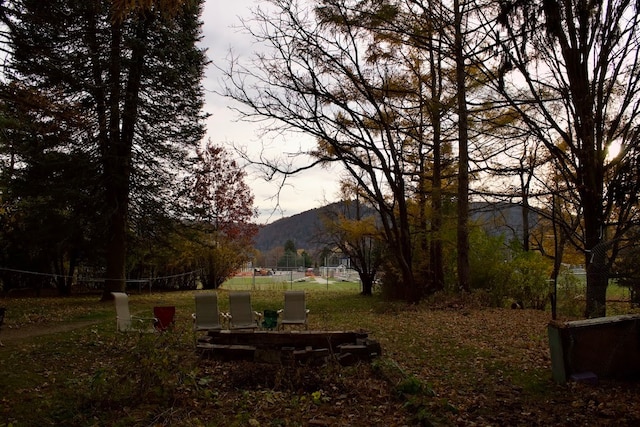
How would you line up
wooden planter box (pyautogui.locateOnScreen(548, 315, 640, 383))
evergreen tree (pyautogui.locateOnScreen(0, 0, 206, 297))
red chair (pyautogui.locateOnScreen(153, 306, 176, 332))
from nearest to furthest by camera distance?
wooden planter box (pyautogui.locateOnScreen(548, 315, 640, 383)) < red chair (pyautogui.locateOnScreen(153, 306, 176, 332)) < evergreen tree (pyautogui.locateOnScreen(0, 0, 206, 297))

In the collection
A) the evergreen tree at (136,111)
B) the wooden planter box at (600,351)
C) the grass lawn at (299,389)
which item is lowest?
the grass lawn at (299,389)

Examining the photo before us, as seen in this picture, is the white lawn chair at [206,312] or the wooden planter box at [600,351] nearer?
the wooden planter box at [600,351]

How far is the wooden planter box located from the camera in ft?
17.4

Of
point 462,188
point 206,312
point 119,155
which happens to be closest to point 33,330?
point 206,312

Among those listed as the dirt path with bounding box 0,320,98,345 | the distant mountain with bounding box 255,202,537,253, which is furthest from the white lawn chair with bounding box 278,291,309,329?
the distant mountain with bounding box 255,202,537,253

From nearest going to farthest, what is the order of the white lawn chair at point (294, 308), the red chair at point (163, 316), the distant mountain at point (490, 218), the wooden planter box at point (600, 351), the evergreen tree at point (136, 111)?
1. the wooden planter box at point (600, 351)
2. the red chair at point (163, 316)
3. the white lawn chair at point (294, 308)
4. the distant mountain at point (490, 218)
5. the evergreen tree at point (136, 111)

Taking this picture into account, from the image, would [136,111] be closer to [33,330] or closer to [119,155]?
[119,155]

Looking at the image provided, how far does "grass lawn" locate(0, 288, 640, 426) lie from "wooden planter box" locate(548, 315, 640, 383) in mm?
185

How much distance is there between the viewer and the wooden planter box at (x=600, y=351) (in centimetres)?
531

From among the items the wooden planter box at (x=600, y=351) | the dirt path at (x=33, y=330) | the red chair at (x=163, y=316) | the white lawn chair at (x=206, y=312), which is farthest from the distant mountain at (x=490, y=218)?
the red chair at (x=163, y=316)

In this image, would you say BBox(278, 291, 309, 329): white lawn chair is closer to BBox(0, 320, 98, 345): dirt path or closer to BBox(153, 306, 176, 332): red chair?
BBox(153, 306, 176, 332): red chair

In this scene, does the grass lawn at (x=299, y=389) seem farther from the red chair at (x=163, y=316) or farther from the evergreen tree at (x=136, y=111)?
the evergreen tree at (x=136, y=111)

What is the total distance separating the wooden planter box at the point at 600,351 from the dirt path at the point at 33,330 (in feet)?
27.8

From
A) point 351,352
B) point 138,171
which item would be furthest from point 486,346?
point 138,171
